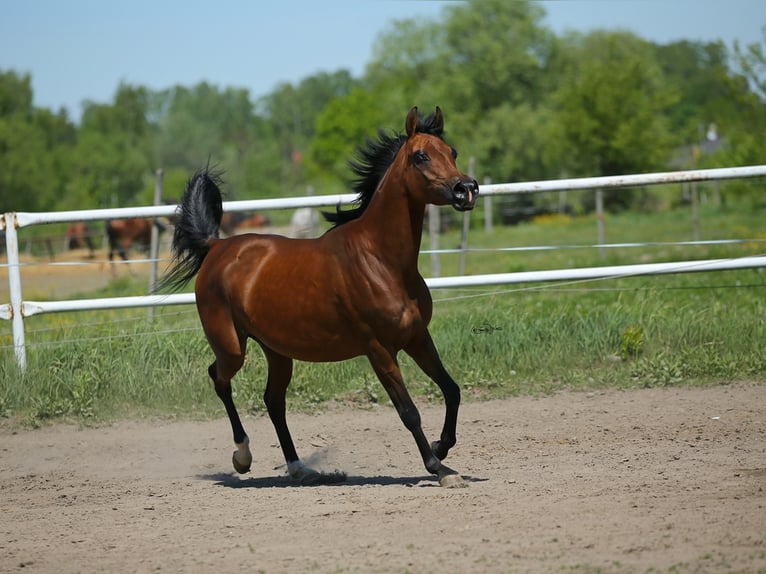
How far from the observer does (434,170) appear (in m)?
5.68

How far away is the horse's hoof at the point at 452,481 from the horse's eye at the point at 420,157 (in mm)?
1822

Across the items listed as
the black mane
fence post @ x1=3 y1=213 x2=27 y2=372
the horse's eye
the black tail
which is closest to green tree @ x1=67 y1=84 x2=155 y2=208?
fence post @ x1=3 y1=213 x2=27 y2=372

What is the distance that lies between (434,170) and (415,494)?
6.00ft

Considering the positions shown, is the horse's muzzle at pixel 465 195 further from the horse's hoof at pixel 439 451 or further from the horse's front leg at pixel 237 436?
the horse's front leg at pixel 237 436

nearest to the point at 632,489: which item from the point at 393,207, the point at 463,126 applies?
the point at 393,207

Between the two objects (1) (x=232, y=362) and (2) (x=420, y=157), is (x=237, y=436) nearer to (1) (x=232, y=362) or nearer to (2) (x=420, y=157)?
(1) (x=232, y=362)

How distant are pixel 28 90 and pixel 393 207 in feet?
198

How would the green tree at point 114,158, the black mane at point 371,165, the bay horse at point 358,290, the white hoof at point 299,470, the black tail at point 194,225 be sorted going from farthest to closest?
1. the green tree at point 114,158
2. the black tail at point 194,225
3. the white hoof at point 299,470
4. the black mane at point 371,165
5. the bay horse at point 358,290

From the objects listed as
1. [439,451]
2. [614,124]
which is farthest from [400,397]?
[614,124]

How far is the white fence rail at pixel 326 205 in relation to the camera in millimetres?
8453

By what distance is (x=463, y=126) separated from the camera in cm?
4891

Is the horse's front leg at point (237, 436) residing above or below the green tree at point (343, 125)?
below

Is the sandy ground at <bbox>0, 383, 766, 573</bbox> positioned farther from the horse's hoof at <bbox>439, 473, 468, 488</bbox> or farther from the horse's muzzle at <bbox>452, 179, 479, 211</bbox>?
the horse's muzzle at <bbox>452, 179, 479, 211</bbox>

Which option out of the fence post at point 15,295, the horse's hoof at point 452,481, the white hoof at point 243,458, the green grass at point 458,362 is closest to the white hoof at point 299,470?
the white hoof at point 243,458
